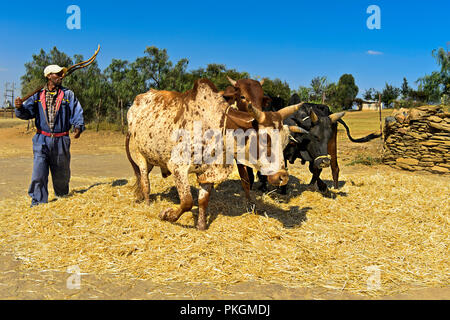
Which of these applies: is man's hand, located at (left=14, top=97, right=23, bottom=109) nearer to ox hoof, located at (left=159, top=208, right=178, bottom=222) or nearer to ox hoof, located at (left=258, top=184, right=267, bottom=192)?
ox hoof, located at (left=159, top=208, right=178, bottom=222)

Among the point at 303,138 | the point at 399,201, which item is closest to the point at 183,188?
the point at 303,138

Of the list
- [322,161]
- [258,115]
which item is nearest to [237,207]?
[322,161]

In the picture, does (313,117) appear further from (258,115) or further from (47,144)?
(47,144)

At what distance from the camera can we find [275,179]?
12.9 feet

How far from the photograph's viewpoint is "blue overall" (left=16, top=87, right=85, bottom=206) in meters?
5.56

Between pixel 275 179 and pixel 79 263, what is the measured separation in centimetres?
231

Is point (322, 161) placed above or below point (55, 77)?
below

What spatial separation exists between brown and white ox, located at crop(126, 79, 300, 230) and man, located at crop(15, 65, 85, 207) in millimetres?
1626

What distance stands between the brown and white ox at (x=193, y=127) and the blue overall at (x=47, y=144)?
1617 millimetres

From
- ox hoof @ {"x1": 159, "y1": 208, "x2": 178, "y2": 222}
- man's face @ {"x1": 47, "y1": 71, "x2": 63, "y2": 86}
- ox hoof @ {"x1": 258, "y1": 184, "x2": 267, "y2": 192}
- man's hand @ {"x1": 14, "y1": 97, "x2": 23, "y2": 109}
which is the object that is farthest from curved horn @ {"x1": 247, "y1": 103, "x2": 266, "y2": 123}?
man's hand @ {"x1": 14, "y1": 97, "x2": 23, "y2": 109}

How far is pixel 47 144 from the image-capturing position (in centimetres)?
564

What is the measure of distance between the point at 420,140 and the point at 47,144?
11.1 meters

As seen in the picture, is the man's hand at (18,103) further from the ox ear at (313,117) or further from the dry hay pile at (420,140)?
the dry hay pile at (420,140)
